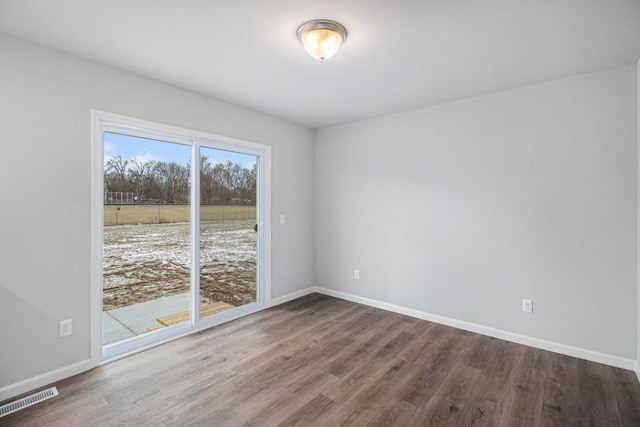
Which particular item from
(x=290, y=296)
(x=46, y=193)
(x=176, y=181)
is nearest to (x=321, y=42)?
(x=176, y=181)

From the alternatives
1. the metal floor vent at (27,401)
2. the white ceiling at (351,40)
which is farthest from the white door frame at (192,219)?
the white ceiling at (351,40)

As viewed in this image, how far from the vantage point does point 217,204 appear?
11.7 feet

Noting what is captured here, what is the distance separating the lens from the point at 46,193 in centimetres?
232

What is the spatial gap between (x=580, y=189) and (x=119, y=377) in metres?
4.23

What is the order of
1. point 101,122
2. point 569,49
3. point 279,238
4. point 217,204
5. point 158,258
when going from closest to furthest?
1. point 569,49
2. point 101,122
3. point 158,258
4. point 217,204
5. point 279,238

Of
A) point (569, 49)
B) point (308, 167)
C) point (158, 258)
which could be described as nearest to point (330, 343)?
point (158, 258)

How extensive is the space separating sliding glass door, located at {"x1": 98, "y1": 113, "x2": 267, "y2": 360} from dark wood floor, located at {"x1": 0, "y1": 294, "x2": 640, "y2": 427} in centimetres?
35

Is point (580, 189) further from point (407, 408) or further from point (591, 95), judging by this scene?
point (407, 408)

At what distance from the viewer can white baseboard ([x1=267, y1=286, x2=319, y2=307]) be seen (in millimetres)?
4152

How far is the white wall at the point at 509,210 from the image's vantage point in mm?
2629

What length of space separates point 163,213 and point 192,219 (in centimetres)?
29

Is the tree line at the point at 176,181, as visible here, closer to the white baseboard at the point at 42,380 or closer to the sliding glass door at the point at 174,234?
the sliding glass door at the point at 174,234

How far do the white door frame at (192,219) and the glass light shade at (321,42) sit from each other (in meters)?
1.72

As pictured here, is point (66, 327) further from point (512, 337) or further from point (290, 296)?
point (512, 337)
